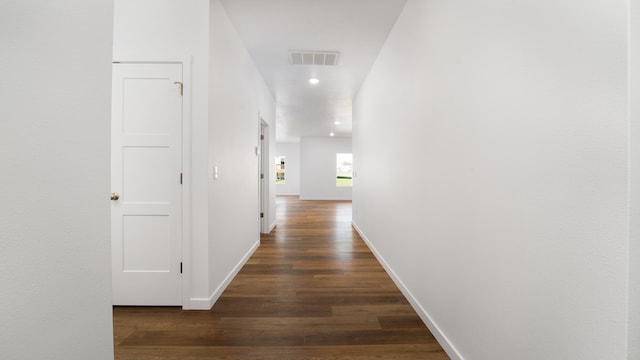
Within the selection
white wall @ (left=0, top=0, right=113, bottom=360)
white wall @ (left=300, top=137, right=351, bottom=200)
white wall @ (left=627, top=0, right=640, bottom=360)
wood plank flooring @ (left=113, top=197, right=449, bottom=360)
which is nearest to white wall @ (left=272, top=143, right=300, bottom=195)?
white wall @ (left=300, top=137, right=351, bottom=200)

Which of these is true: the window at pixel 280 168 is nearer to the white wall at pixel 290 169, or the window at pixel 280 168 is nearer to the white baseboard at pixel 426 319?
the white wall at pixel 290 169

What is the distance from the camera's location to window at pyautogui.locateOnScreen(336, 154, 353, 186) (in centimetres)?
1134

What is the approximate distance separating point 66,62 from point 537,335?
1.96 meters

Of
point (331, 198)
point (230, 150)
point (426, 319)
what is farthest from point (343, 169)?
point (426, 319)

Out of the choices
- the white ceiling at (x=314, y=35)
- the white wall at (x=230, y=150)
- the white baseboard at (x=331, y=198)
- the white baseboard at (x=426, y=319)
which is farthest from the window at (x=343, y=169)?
the white baseboard at (x=426, y=319)

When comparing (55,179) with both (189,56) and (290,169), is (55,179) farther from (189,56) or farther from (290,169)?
(290,169)

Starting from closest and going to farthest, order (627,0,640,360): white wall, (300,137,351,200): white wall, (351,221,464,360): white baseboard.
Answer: (627,0,640,360): white wall < (351,221,464,360): white baseboard < (300,137,351,200): white wall

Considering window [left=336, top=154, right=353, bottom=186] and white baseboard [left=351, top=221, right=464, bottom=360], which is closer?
white baseboard [left=351, top=221, right=464, bottom=360]

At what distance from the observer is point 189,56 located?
2225 mm

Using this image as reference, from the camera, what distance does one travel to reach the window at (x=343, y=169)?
11.3 meters

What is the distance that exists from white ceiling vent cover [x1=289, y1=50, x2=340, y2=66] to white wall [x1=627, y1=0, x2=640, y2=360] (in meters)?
3.06

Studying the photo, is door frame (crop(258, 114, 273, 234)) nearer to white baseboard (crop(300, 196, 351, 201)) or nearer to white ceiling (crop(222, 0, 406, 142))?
white ceiling (crop(222, 0, 406, 142))

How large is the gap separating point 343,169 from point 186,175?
31.1 feet

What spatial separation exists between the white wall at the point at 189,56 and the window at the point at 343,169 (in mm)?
9271
